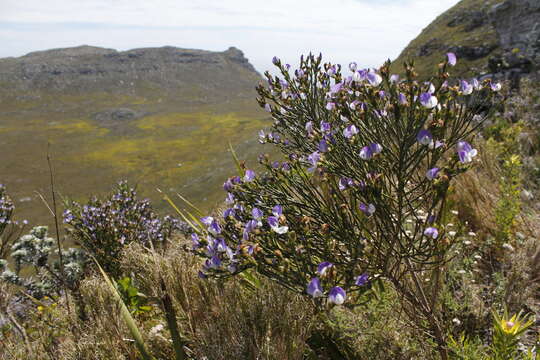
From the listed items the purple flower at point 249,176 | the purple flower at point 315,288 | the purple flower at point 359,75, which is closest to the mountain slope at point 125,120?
the purple flower at point 249,176

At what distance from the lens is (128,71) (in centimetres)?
11288

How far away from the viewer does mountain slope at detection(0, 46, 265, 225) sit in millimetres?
46562

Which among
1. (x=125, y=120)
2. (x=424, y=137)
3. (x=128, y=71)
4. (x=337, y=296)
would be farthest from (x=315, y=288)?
(x=128, y=71)

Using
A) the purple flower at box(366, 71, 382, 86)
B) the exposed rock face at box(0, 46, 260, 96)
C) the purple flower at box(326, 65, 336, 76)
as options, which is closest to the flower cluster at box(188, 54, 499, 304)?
the purple flower at box(366, 71, 382, 86)

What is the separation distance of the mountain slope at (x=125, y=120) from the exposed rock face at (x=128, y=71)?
297mm

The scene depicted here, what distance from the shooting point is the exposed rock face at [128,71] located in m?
103

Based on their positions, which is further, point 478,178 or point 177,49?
point 177,49

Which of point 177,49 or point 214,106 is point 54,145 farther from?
point 177,49

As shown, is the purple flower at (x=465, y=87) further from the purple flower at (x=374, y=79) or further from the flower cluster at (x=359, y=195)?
the purple flower at (x=374, y=79)


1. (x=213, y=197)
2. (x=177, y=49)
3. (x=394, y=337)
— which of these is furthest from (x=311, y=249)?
(x=177, y=49)

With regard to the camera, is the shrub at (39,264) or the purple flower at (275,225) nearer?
the purple flower at (275,225)

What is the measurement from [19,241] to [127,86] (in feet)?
369

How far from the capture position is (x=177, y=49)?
132 meters

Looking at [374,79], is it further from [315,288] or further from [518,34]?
[518,34]
